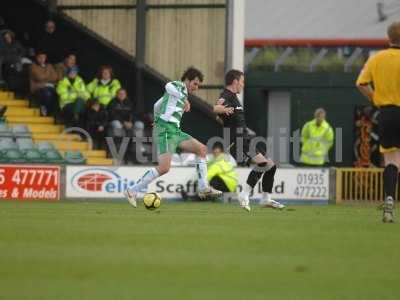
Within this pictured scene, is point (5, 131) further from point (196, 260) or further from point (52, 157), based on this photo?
point (196, 260)

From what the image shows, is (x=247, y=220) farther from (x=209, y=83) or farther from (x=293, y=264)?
(x=209, y=83)

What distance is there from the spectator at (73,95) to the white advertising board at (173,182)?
3610 millimetres

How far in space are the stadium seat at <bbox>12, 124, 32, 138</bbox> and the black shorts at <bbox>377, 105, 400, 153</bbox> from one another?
14839mm

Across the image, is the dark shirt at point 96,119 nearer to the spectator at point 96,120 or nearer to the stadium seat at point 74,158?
the spectator at point 96,120

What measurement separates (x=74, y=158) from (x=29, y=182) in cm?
236

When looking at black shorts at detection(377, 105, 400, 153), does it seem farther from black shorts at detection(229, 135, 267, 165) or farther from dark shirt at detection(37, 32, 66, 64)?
dark shirt at detection(37, 32, 66, 64)

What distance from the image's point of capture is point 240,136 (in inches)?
681

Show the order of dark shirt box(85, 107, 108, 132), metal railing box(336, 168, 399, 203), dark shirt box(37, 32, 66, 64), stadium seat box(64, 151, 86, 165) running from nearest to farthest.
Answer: metal railing box(336, 168, 399, 203) → stadium seat box(64, 151, 86, 165) → dark shirt box(85, 107, 108, 132) → dark shirt box(37, 32, 66, 64)

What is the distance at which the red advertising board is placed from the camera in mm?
24375

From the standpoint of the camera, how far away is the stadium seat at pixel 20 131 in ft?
88.0

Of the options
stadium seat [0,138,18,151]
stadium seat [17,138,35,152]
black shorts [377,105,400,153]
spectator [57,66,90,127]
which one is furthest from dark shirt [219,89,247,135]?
spectator [57,66,90,127]

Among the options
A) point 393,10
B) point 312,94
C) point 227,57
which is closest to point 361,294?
point 227,57

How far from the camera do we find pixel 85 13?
3038 cm

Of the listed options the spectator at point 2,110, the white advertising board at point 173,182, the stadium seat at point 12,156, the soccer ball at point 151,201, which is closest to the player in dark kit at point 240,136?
the soccer ball at point 151,201
